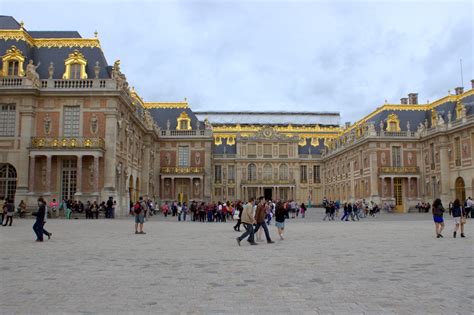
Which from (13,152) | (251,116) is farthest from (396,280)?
(251,116)

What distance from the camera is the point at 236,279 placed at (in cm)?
736

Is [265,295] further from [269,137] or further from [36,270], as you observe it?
[269,137]

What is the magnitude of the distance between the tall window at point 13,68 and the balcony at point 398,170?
3449 cm

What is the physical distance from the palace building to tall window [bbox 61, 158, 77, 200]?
0.06m

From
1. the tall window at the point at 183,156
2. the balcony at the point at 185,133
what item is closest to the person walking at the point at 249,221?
the balcony at the point at 185,133

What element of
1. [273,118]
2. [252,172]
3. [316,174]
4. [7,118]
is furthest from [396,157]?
[7,118]

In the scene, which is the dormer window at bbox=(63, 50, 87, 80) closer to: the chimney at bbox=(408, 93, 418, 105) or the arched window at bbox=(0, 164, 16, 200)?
the arched window at bbox=(0, 164, 16, 200)

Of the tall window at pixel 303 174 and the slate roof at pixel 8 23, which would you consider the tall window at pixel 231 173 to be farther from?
the slate roof at pixel 8 23

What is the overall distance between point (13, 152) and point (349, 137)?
39407mm

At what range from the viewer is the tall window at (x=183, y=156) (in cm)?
4969

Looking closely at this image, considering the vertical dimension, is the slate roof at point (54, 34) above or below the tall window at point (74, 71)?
above

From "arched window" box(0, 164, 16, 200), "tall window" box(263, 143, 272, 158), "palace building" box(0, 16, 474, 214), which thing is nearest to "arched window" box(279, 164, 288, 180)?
"palace building" box(0, 16, 474, 214)

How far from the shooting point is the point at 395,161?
47.8 m

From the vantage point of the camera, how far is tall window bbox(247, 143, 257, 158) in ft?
222
